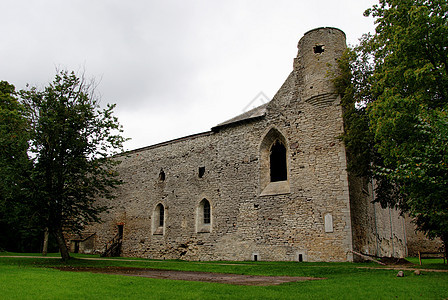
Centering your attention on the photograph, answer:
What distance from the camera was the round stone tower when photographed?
1677 centimetres

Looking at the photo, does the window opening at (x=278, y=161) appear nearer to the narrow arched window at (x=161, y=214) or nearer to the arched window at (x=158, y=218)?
the arched window at (x=158, y=218)

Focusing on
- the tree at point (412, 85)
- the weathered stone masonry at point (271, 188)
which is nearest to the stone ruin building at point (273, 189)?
the weathered stone masonry at point (271, 188)

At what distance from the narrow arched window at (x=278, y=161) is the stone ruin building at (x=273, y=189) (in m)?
0.05

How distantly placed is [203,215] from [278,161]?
17.9ft

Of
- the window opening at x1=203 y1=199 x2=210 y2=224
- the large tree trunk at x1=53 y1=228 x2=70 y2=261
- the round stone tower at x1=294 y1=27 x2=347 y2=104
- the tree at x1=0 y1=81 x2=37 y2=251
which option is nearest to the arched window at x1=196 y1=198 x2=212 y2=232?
the window opening at x1=203 y1=199 x2=210 y2=224

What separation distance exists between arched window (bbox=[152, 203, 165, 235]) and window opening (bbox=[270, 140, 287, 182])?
26.4 ft

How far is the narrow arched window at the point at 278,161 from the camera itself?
17.9 metres

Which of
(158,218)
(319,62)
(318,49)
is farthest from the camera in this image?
(158,218)

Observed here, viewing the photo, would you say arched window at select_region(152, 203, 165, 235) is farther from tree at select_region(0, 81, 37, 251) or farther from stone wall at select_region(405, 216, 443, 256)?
stone wall at select_region(405, 216, 443, 256)

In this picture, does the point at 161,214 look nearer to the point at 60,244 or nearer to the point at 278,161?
the point at 60,244

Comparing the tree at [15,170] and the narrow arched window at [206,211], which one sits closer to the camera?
the tree at [15,170]

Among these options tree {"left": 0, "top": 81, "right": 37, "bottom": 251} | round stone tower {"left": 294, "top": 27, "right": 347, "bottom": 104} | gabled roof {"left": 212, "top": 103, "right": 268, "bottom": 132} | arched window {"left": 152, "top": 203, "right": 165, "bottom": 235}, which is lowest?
arched window {"left": 152, "top": 203, "right": 165, "bottom": 235}

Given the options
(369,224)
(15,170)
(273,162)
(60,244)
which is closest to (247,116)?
(273,162)

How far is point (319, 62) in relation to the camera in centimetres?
1727
